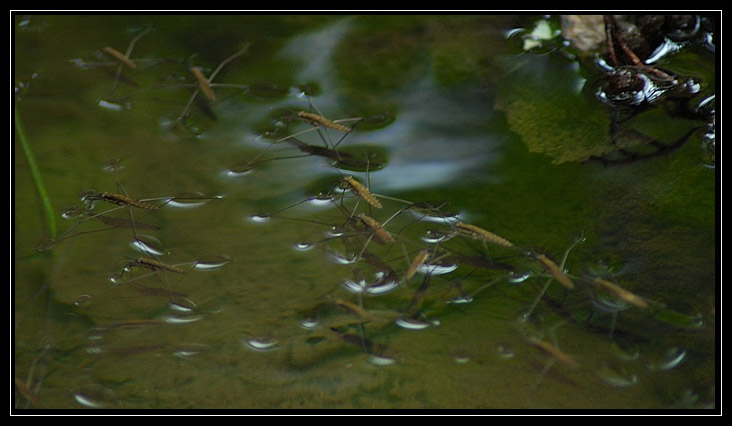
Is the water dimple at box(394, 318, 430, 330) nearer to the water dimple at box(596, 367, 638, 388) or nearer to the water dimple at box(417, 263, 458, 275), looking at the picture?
the water dimple at box(417, 263, 458, 275)

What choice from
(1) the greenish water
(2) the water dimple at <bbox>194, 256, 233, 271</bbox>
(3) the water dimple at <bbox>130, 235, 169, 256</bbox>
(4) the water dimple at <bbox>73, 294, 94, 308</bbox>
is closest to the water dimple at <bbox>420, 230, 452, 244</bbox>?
(1) the greenish water

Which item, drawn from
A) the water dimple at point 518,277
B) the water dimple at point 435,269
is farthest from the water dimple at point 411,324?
the water dimple at point 518,277

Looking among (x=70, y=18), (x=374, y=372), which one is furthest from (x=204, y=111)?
(x=374, y=372)

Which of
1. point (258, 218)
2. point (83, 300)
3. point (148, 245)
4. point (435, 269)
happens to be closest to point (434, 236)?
point (435, 269)

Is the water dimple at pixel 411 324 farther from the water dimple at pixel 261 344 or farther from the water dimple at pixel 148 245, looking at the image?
the water dimple at pixel 148 245

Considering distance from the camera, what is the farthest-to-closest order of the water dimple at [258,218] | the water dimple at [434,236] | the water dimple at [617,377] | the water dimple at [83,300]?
the water dimple at [258,218], the water dimple at [434,236], the water dimple at [83,300], the water dimple at [617,377]

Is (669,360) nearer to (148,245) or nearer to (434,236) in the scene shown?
(434,236)

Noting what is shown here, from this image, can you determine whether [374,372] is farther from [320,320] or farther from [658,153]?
[658,153]
